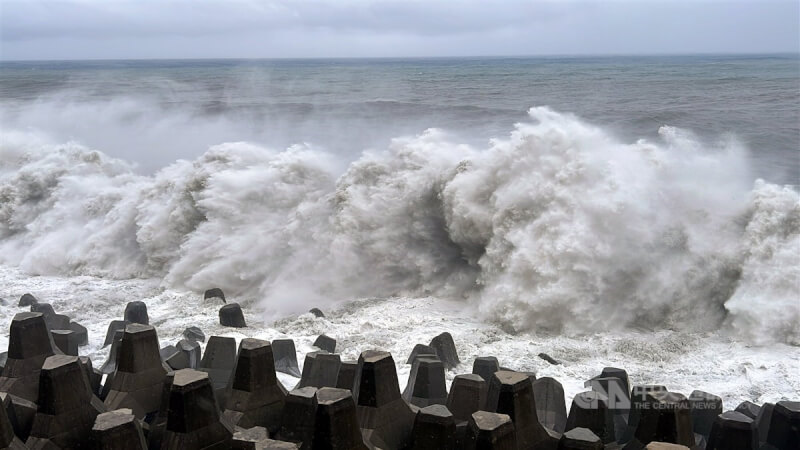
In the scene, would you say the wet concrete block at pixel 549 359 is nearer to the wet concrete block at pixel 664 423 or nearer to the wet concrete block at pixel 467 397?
the wet concrete block at pixel 467 397

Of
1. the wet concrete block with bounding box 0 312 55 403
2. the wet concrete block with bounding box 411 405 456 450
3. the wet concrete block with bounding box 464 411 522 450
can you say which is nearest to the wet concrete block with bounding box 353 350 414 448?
the wet concrete block with bounding box 411 405 456 450

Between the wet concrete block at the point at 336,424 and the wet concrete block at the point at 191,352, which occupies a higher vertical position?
the wet concrete block at the point at 336,424

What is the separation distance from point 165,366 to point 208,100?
3214cm

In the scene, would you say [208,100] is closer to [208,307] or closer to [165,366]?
[208,307]

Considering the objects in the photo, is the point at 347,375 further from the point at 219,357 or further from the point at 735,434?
the point at 735,434

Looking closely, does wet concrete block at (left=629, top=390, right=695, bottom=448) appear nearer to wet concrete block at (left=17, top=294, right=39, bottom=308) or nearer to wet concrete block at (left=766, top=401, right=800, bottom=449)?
wet concrete block at (left=766, top=401, right=800, bottom=449)

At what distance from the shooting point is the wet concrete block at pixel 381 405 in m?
4.64

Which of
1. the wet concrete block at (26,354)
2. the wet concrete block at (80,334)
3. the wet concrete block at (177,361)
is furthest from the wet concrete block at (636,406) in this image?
the wet concrete block at (80,334)

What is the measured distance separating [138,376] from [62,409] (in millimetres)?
752

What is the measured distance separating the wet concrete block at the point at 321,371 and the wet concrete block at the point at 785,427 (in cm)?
314

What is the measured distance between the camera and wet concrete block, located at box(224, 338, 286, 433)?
16.2ft

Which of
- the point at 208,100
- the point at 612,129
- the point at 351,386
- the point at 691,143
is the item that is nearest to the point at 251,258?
the point at 351,386

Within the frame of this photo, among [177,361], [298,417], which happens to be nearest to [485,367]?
[298,417]

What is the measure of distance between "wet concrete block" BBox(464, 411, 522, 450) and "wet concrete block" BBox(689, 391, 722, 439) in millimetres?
1721
